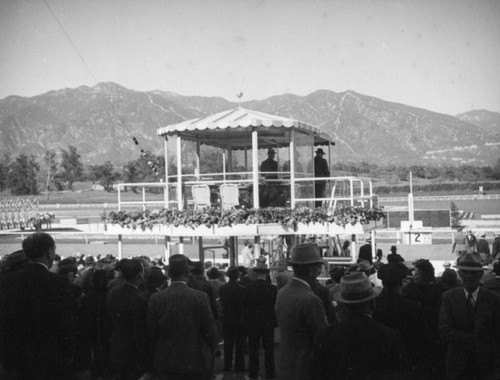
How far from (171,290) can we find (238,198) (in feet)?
39.7

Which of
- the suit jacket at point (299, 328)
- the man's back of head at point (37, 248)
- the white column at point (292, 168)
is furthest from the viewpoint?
the white column at point (292, 168)

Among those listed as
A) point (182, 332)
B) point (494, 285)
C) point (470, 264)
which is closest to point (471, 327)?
point (470, 264)

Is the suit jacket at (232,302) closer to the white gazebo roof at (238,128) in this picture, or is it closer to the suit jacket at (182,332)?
the suit jacket at (182,332)

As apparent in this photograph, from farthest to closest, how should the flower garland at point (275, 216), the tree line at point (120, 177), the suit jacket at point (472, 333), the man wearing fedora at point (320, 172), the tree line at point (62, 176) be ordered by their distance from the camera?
the tree line at point (62, 176), the tree line at point (120, 177), the man wearing fedora at point (320, 172), the flower garland at point (275, 216), the suit jacket at point (472, 333)

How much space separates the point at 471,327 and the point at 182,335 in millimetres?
2386

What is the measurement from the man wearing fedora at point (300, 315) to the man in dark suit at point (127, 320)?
1.25m

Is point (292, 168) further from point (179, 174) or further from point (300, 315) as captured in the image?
point (300, 315)

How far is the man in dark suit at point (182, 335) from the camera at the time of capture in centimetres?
549

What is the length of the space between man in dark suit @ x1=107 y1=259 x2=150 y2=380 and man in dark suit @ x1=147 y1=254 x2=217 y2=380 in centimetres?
28

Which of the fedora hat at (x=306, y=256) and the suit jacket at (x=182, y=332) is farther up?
the fedora hat at (x=306, y=256)

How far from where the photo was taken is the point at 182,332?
5.53 metres

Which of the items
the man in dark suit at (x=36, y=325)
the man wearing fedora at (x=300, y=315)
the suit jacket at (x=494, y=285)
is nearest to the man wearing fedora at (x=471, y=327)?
the suit jacket at (x=494, y=285)

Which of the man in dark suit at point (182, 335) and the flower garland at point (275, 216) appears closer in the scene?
the man in dark suit at point (182, 335)

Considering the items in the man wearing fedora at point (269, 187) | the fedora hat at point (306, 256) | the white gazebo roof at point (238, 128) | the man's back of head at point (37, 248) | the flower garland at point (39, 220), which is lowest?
the flower garland at point (39, 220)
